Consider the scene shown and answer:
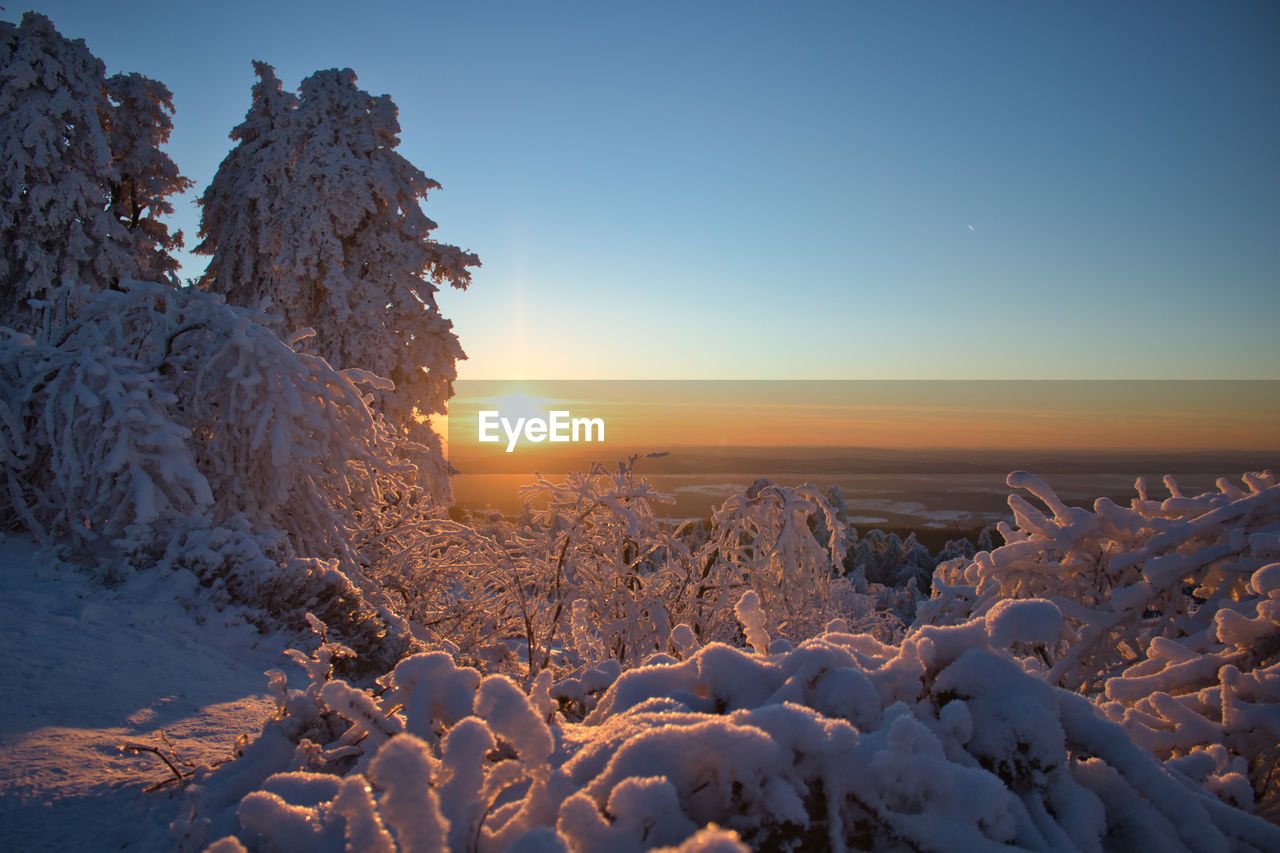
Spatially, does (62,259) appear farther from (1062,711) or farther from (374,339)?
(1062,711)

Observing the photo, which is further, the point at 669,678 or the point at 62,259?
the point at 62,259

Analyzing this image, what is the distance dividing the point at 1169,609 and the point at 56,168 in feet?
63.6

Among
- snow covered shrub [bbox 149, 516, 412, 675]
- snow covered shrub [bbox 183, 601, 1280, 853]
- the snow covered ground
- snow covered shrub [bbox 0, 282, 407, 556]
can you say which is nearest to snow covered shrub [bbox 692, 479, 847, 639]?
snow covered shrub [bbox 149, 516, 412, 675]

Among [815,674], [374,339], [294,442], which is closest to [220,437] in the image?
[294,442]

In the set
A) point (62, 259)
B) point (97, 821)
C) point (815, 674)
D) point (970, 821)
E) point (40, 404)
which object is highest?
point (62, 259)

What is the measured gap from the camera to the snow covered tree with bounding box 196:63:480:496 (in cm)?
1410

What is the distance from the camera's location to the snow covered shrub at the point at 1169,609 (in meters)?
1.71

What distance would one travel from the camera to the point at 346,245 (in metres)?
15.0

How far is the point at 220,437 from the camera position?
6273 mm

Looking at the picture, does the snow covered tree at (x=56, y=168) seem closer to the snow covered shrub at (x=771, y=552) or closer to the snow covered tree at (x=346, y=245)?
the snow covered tree at (x=346, y=245)

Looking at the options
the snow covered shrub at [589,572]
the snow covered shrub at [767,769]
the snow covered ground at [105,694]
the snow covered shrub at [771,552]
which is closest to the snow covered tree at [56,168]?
the snow covered ground at [105,694]

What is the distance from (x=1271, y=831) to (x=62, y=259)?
19358 millimetres

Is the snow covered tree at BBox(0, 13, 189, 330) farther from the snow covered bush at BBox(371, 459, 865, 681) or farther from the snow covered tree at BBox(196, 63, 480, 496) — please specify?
the snow covered bush at BBox(371, 459, 865, 681)

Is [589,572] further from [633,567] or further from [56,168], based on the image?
[56,168]
